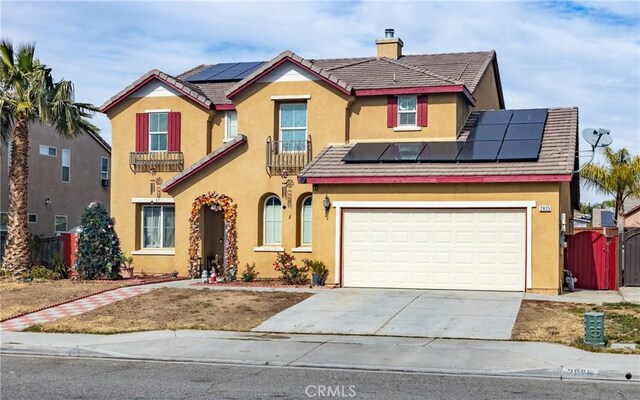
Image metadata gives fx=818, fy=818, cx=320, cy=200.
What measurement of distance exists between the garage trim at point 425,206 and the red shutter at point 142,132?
320 inches

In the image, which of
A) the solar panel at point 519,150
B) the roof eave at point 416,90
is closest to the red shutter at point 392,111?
the roof eave at point 416,90

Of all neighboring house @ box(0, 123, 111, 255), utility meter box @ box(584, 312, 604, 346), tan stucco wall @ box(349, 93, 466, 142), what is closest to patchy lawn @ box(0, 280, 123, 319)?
tan stucco wall @ box(349, 93, 466, 142)

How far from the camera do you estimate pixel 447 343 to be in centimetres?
1458

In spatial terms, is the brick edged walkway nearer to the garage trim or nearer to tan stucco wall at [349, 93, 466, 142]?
the garage trim

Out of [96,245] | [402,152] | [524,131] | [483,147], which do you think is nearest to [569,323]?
[483,147]

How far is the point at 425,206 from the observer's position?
844 inches

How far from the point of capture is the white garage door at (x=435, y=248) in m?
20.8

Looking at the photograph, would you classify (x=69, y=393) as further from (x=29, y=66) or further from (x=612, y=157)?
(x=612, y=157)

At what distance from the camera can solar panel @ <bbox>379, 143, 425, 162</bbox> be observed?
22484 millimetres

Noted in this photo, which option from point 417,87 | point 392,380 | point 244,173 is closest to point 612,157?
point 417,87

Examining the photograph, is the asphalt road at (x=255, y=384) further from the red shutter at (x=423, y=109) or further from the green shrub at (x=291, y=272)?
the red shutter at (x=423, y=109)

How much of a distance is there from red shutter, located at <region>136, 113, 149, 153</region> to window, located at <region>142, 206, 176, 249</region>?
6.57 feet

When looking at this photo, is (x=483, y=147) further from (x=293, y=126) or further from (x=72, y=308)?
(x=72, y=308)

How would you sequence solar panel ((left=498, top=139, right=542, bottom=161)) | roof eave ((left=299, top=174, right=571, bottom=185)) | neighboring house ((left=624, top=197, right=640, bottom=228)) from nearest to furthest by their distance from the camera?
1. roof eave ((left=299, top=174, right=571, bottom=185))
2. solar panel ((left=498, top=139, right=542, bottom=161))
3. neighboring house ((left=624, top=197, right=640, bottom=228))
